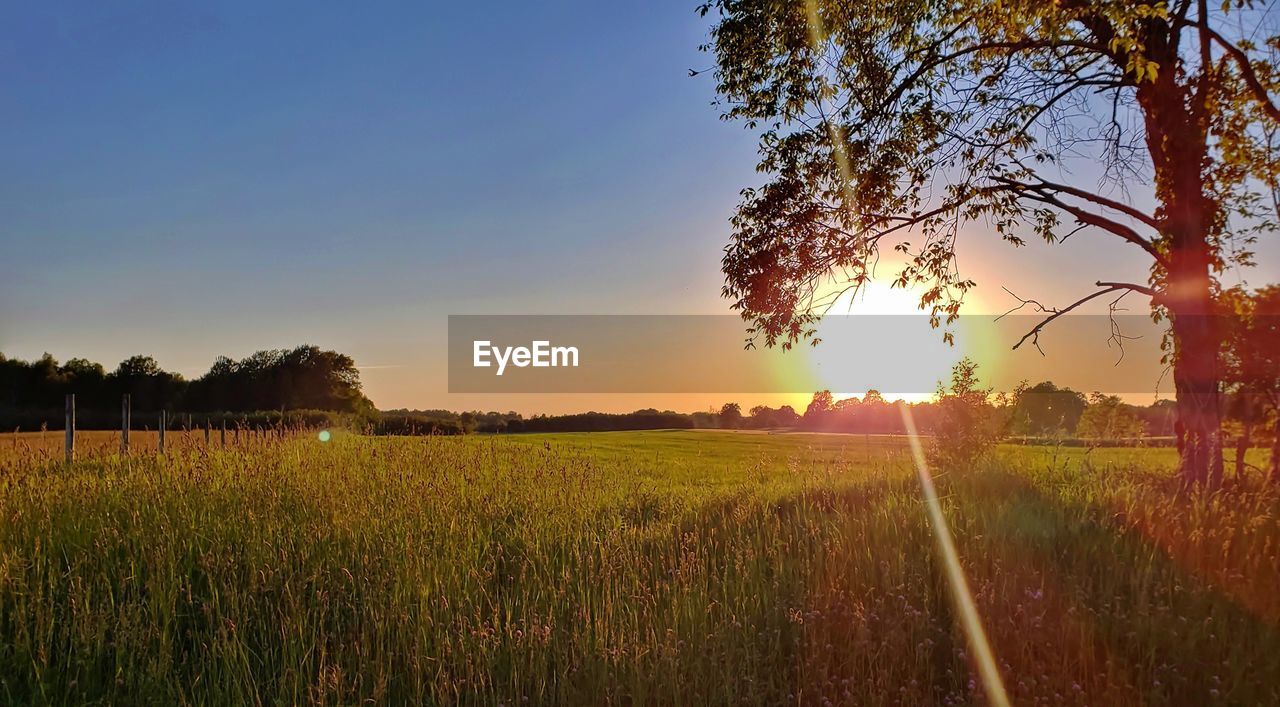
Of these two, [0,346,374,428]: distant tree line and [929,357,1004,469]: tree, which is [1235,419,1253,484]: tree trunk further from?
[0,346,374,428]: distant tree line

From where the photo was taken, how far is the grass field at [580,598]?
4539mm

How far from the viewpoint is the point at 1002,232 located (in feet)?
42.8

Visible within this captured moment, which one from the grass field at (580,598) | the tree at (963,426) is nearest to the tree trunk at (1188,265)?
the grass field at (580,598)

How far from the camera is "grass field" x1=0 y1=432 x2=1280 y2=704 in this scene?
454cm

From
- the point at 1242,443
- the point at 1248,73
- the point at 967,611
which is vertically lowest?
the point at 967,611

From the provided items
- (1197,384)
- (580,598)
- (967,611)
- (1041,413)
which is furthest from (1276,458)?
(580,598)

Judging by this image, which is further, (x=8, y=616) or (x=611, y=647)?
(x=8, y=616)

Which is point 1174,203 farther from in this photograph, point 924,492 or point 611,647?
point 611,647

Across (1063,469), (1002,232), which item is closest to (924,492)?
(1063,469)

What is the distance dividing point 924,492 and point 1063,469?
3110 mm

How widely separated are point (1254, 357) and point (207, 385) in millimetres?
75504

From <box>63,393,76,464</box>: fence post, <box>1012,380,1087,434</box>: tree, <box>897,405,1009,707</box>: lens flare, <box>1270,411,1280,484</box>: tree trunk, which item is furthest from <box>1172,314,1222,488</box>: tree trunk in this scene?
<box>63,393,76,464</box>: fence post

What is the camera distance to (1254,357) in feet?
36.6

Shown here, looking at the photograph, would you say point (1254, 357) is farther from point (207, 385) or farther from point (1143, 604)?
point (207, 385)
